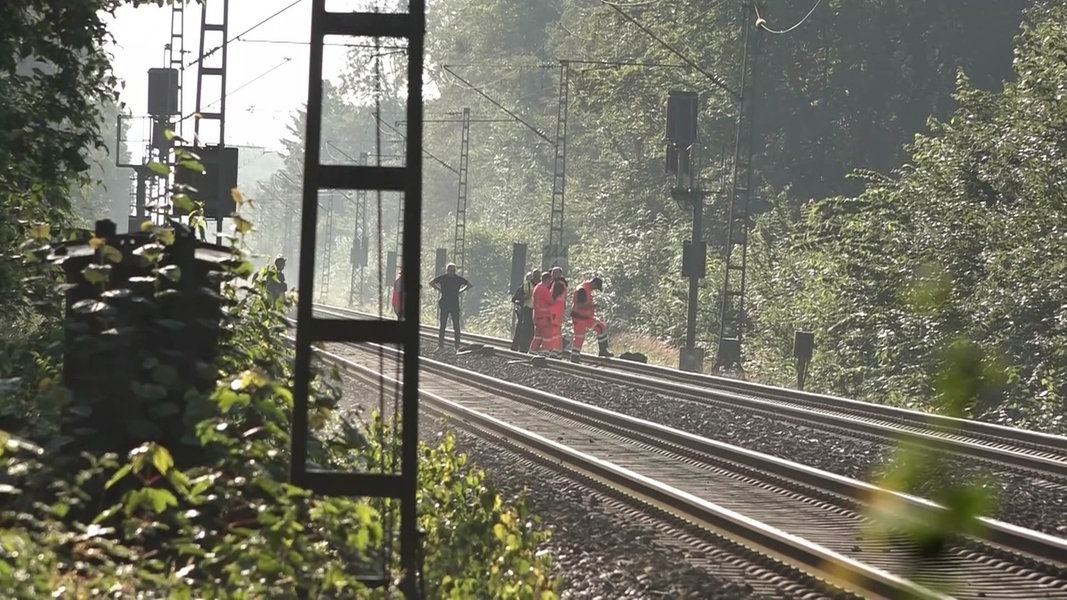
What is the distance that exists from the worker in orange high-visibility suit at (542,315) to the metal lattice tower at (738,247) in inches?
149

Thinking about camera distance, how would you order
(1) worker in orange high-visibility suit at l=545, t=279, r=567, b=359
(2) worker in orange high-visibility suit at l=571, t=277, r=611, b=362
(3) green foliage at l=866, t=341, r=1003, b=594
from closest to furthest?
(3) green foliage at l=866, t=341, r=1003, b=594
(1) worker in orange high-visibility suit at l=545, t=279, r=567, b=359
(2) worker in orange high-visibility suit at l=571, t=277, r=611, b=362

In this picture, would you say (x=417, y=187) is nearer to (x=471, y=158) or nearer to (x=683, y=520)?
(x=683, y=520)

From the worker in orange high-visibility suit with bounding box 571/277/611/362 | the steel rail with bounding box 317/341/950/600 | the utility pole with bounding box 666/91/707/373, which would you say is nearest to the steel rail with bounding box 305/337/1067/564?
the steel rail with bounding box 317/341/950/600

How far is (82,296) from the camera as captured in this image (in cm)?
706

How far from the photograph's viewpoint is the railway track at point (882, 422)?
14453 mm

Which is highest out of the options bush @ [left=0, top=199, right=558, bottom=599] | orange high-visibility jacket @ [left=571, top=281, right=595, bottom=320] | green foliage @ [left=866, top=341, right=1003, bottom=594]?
bush @ [left=0, top=199, right=558, bottom=599]

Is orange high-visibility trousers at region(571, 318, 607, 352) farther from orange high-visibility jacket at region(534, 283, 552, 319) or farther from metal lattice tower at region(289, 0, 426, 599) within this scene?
metal lattice tower at region(289, 0, 426, 599)

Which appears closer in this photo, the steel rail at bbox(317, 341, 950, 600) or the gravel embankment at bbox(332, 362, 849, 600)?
the steel rail at bbox(317, 341, 950, 600)

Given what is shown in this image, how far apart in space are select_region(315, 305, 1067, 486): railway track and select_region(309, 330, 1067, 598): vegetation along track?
218cm

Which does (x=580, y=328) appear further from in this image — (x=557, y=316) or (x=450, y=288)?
(x=450, y=288)

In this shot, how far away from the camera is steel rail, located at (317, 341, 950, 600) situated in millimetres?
8547

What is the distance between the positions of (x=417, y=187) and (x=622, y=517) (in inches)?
205

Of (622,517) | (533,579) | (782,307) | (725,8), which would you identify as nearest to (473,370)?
(782,307)

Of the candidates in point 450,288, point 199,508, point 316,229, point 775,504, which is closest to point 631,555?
point 775,504
